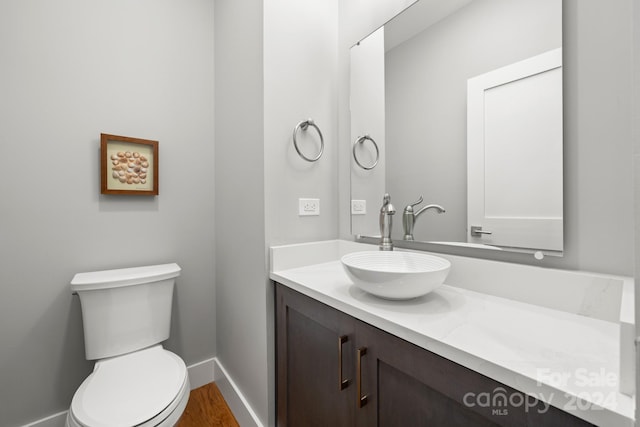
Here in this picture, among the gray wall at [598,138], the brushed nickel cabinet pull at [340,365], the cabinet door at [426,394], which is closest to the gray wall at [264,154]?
the brushed nickel cabinet pull at [340,365]

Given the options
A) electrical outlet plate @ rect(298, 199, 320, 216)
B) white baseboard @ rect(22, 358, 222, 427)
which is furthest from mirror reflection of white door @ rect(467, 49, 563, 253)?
white baseboard @ rect(22, 358, 222, 427)

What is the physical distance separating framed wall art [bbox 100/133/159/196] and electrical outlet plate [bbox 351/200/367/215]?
1101 mm

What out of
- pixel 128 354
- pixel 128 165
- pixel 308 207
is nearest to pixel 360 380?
pixel 308 207

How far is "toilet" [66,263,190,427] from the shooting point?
924 mm

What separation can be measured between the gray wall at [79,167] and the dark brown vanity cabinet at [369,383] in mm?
897

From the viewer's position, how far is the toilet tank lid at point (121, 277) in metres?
1.22

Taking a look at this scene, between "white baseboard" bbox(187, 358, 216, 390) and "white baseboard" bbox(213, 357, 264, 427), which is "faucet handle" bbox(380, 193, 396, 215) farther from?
"white baseboard" bbox(187, 358, 216, 390)

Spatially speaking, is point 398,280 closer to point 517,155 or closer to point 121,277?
point 517,155

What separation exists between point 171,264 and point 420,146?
1457mm

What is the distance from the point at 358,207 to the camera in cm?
142

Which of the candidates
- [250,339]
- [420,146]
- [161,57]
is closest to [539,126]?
[420,146]

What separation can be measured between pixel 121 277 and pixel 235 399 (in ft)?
2.84

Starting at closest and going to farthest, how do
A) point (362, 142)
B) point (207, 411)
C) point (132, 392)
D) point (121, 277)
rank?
point (132, 392), point (121, 277), point (362, 142), point (207, 411)

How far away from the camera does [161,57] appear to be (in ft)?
5.21
